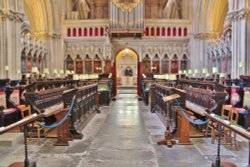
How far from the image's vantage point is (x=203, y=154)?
577 centimetres

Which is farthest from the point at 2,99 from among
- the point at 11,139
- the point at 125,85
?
the point at 125,85

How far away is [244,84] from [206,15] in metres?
14.1

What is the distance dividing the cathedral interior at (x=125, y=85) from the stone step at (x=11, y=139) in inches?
0.9

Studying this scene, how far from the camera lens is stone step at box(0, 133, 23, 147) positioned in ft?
21.0

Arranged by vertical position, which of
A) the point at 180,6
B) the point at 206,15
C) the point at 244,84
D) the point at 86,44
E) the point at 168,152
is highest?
the point at 180,6

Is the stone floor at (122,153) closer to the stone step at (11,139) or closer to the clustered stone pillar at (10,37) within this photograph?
the stone step at (11,139)

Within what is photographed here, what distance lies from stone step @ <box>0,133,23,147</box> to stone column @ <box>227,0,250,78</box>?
12.2m

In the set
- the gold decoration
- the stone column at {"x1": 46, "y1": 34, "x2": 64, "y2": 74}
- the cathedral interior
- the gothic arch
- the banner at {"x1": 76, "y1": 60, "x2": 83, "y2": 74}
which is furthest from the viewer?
the banner at {"x1": 76, "y1": 60, "x2": 83, "y2": 74}

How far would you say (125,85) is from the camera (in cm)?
3412

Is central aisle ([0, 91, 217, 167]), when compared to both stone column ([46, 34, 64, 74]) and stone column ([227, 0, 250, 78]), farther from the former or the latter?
stone column ([46, 34, 64, 74])

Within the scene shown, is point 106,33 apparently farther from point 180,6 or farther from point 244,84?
point 244,84

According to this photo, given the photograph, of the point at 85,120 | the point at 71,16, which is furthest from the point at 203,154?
the point at 71,16

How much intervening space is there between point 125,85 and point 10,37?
776 inches

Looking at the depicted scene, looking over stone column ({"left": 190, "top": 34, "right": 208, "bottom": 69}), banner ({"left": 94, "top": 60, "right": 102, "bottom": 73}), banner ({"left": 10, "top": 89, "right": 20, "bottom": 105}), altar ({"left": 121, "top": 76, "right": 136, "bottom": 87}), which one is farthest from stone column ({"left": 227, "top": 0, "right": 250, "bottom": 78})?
altar ({"left": 121, "top": 76, "right": 136, "bottom": 87})
